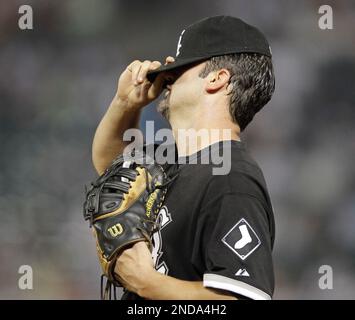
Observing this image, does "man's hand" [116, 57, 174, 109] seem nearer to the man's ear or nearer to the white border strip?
the man's ear

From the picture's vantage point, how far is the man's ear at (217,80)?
5.39 ft

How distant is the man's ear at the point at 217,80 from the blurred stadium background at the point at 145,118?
68.6 inches

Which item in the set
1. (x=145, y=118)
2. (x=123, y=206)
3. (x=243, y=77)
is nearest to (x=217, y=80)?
(x=243, y=77)

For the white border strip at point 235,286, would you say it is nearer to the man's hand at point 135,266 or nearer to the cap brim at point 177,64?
the man's hand at point 135,266

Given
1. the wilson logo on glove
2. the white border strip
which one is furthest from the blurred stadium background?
the white border strip

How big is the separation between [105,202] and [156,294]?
24 centimetres

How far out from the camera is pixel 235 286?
1.34 m

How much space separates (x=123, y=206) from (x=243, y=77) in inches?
17.5

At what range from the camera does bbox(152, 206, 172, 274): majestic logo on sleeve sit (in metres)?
1.53

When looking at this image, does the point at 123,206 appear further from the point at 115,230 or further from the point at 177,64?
the point at 177,64

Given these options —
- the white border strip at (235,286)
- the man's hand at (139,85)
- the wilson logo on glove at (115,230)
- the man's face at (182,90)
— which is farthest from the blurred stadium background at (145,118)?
the white border strip at (235,286)

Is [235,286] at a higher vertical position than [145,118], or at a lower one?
lower

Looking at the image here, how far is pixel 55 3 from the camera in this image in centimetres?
397
